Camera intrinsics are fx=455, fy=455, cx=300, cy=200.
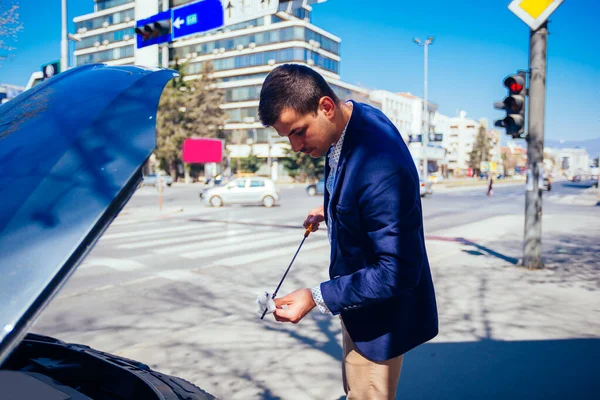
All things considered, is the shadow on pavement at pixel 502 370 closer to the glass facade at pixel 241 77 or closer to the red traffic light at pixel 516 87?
the red traffic light at pixel 516 87

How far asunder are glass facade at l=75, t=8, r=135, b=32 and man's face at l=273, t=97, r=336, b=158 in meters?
82.6

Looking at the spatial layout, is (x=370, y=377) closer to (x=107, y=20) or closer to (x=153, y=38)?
(x=153, y=38)

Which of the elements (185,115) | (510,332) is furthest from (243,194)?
(185,115)

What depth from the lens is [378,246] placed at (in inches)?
59.1

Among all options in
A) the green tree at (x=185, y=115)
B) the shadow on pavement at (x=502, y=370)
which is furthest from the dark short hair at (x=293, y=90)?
the green tree at (x=185, y=115)

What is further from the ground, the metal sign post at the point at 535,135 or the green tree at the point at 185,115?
the green tree at the point at 185,115

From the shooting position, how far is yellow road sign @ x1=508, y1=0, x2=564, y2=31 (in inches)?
251

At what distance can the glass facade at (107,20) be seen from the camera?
248 feet

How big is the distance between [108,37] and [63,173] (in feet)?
294

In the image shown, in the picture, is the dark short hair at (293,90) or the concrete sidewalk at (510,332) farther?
the concrete sidewalk at (510,332)

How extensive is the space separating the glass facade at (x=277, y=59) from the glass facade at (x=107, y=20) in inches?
567

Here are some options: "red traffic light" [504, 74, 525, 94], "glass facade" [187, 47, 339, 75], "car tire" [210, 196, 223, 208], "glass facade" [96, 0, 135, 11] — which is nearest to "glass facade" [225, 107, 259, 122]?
"glass facade" [187, 47, 339, 75]

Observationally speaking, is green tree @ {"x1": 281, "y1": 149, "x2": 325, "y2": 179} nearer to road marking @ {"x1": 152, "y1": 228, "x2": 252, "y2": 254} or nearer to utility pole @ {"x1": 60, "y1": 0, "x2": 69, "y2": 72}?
utility pole @ {"x1": 60, "y1": 0, "x2": 69, "y2": 72}

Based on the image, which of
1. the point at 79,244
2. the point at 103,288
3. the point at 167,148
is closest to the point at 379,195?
the point at 79,244
